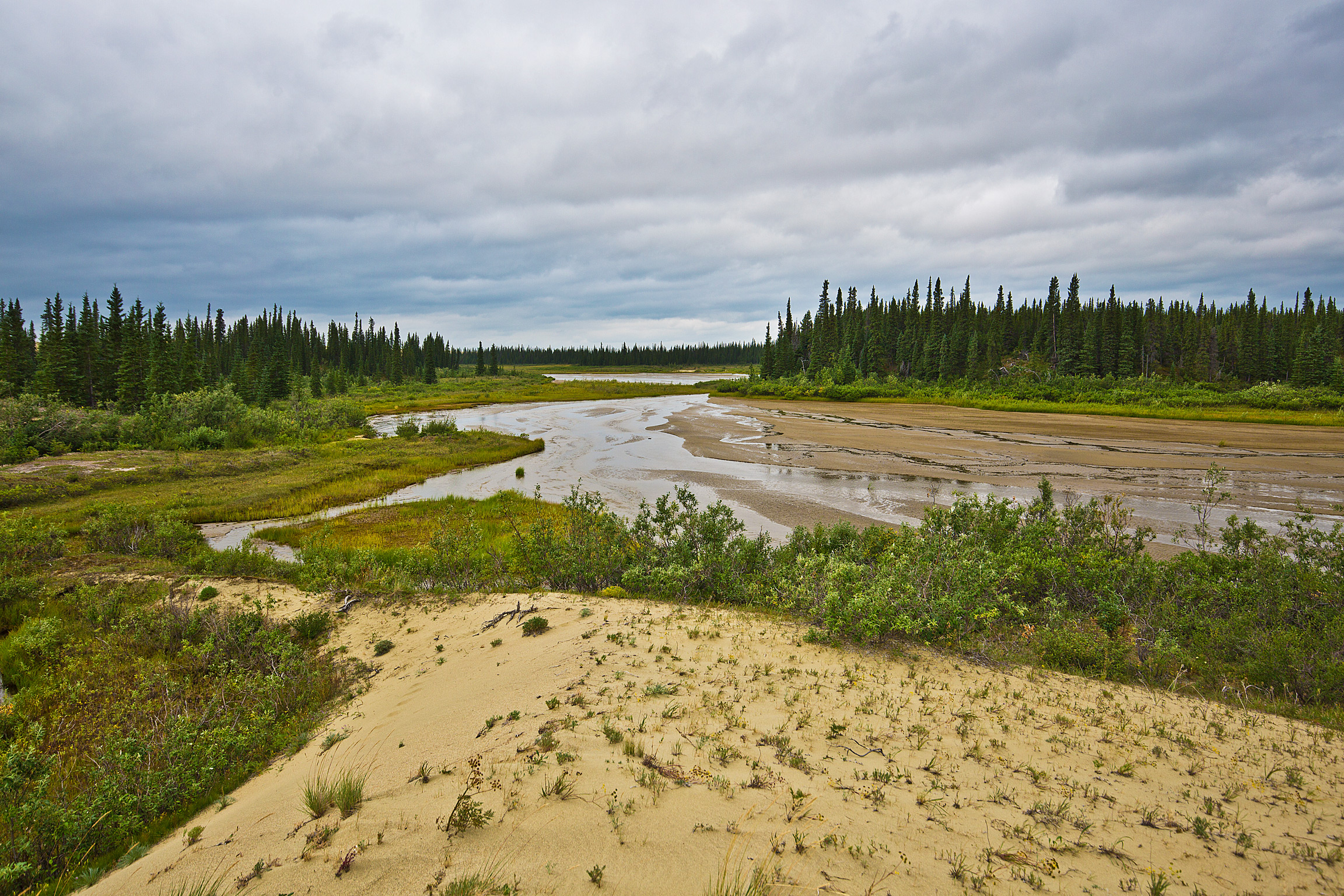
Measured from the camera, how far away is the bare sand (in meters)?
23.5

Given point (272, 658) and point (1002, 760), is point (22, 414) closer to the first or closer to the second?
point (272, 658)

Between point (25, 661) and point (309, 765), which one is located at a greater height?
point (309, 765)

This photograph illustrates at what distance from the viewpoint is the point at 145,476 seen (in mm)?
26656

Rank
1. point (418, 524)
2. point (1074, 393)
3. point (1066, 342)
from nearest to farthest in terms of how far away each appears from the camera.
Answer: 1. point (418, 524)
2. point (1074, 393)
3. point (1066, 342)

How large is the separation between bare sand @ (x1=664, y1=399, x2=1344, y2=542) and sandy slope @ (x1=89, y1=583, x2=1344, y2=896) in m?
15.5

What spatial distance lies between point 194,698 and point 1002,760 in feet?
34.1

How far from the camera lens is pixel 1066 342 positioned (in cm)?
8762

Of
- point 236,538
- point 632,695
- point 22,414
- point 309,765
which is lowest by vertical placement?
point 236,538

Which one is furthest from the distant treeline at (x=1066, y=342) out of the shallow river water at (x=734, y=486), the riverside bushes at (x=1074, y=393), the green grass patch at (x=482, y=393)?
the shallow river water at (x=734, y=486)

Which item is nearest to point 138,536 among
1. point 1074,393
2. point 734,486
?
point 734,486

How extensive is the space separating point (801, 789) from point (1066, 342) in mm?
104295

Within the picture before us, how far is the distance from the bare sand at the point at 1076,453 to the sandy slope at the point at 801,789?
1546 cm

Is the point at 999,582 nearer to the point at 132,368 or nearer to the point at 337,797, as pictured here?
the point at 337,797

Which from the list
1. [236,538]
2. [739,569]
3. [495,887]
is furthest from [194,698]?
[236,538]
